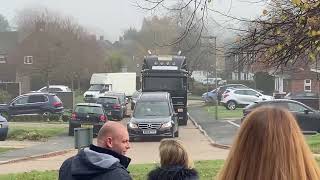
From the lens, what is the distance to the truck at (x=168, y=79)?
3359cm

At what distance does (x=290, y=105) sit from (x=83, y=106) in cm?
949

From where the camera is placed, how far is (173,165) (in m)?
5.46

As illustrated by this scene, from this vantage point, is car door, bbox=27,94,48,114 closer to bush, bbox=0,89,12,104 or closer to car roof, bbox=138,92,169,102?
car roof, bbox=138,92,169,102

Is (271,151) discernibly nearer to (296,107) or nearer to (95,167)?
(95,167)

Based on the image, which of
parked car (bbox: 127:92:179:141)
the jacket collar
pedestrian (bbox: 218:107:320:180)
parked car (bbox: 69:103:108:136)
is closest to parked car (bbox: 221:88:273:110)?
parked car (bbox: 69:103:108:136)

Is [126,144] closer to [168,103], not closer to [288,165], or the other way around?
[288,165]

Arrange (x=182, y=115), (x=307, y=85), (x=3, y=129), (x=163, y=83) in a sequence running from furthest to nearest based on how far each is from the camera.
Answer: (x=307, y=85) → (x=182, y=115) → (x=163, y=83) → (x=3, y=129)

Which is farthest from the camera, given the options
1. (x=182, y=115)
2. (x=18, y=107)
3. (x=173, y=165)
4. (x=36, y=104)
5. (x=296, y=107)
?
(x=18, y=107)

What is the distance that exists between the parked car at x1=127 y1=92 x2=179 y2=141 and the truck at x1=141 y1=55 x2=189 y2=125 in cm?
505

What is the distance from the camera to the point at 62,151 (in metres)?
22.9

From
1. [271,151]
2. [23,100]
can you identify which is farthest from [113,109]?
[271,151]

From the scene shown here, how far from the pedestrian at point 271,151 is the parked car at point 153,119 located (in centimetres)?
2262

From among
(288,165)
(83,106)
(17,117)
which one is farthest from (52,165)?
(17,117)

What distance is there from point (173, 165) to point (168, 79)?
28.4m
